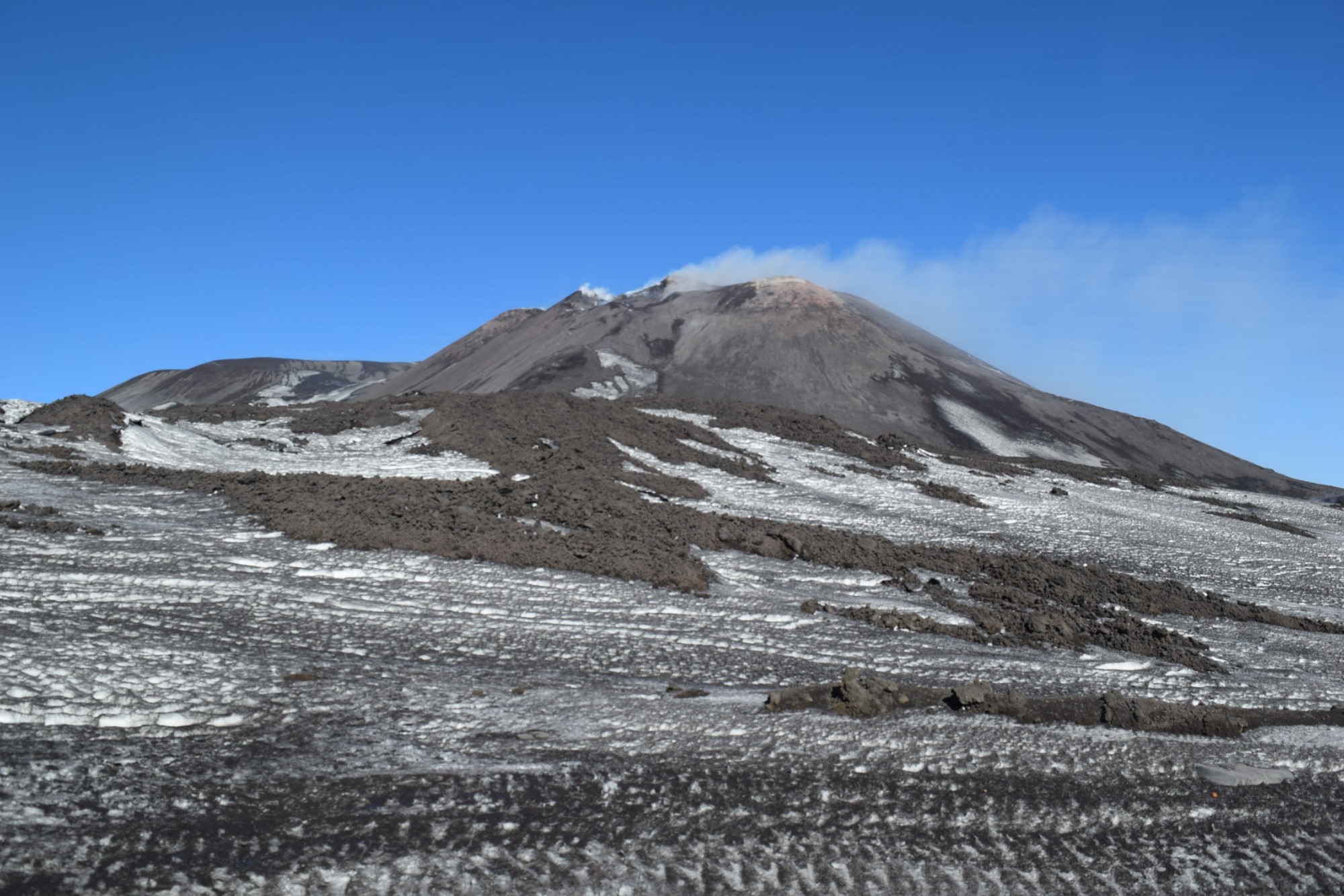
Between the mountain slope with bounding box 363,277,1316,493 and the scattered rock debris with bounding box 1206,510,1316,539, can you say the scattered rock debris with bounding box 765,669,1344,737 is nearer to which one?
the scattered rock debris with bounding box 1206,510,1316,539

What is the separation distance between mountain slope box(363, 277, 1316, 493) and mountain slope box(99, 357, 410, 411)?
35.2 metres

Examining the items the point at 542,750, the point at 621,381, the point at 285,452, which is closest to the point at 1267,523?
the point at 285,452

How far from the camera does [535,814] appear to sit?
616 centimetres

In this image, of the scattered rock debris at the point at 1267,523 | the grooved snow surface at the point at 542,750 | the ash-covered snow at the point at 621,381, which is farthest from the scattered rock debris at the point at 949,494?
the ash-covered snow at the point at 621,381

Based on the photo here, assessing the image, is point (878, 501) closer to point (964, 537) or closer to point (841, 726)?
point (964, 537)

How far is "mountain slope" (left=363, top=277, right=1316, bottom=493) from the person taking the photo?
66938 millimetres

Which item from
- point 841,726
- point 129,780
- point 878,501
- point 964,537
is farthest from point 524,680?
point 878,501

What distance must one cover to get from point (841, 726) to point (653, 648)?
9.62 feet

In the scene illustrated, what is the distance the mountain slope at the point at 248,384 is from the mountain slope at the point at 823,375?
115 feet

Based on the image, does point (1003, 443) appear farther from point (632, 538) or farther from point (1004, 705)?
point (1004, 705)

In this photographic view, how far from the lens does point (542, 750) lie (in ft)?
23.6

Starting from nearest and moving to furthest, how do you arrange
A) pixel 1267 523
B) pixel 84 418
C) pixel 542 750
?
pixel 542 750 → pixel 84 418 → pixel 1267 523

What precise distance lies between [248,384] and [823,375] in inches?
3263

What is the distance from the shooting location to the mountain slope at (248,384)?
11869 centimetres
